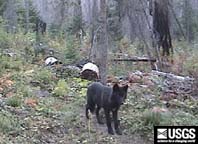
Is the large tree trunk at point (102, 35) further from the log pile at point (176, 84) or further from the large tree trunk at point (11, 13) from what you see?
the large tree trunk at point (11, 13)

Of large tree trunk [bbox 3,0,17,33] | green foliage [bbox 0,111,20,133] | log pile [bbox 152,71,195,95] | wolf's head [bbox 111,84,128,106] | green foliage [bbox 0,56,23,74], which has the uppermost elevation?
large tree trunk [bbox 3,0,17,33]

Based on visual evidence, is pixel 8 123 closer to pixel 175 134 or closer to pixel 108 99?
pixel 108 99

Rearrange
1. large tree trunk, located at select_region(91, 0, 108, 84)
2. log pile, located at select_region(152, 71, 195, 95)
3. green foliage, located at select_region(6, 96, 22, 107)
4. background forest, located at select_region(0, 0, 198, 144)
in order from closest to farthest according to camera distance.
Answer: background forest, located at select_region(0, 0, 198, 144) < green foliage, located at select_region(6, 96, 22, 107) < large tree trunk, located at select_region(91, 0, 108, 84) < log pile, located at select_region(152, 71, 195, 95)

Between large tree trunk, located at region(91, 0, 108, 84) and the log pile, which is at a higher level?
large tree trunk, located at region(91, 0, 108, 84)

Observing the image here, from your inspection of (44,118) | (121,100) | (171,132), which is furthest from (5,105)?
→ (171,132)

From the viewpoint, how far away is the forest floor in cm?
791

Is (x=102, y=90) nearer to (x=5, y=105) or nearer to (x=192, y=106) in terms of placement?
(x=5, y=105)

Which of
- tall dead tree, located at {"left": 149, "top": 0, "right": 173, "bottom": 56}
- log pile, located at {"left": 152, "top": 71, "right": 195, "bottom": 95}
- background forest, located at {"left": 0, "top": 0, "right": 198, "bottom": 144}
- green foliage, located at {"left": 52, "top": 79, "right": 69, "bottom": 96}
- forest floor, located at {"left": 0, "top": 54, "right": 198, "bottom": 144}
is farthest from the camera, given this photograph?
tall dead tree, located at {"left": 149, "top": 0, "right": 173, "bottom": 56}

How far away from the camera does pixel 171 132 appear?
747 centimetres

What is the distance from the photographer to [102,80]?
10.8 meters

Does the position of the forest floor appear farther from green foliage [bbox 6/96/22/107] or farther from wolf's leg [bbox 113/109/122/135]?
wolf's leg [bbox 113/109/122/135]

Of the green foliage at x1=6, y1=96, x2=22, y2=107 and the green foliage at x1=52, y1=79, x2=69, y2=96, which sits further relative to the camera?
the green foliage at x1=52, y1=79, x2=69, y2=96

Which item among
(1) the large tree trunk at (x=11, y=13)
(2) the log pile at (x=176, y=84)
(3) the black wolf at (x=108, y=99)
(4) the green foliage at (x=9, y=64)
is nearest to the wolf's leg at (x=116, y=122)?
(3) the black wolf at (x=108, y=99)

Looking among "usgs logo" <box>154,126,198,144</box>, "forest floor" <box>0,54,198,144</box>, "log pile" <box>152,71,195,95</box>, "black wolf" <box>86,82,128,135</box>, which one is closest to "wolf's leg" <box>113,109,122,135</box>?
"black wolf" <box>86,82,128,135</box>
